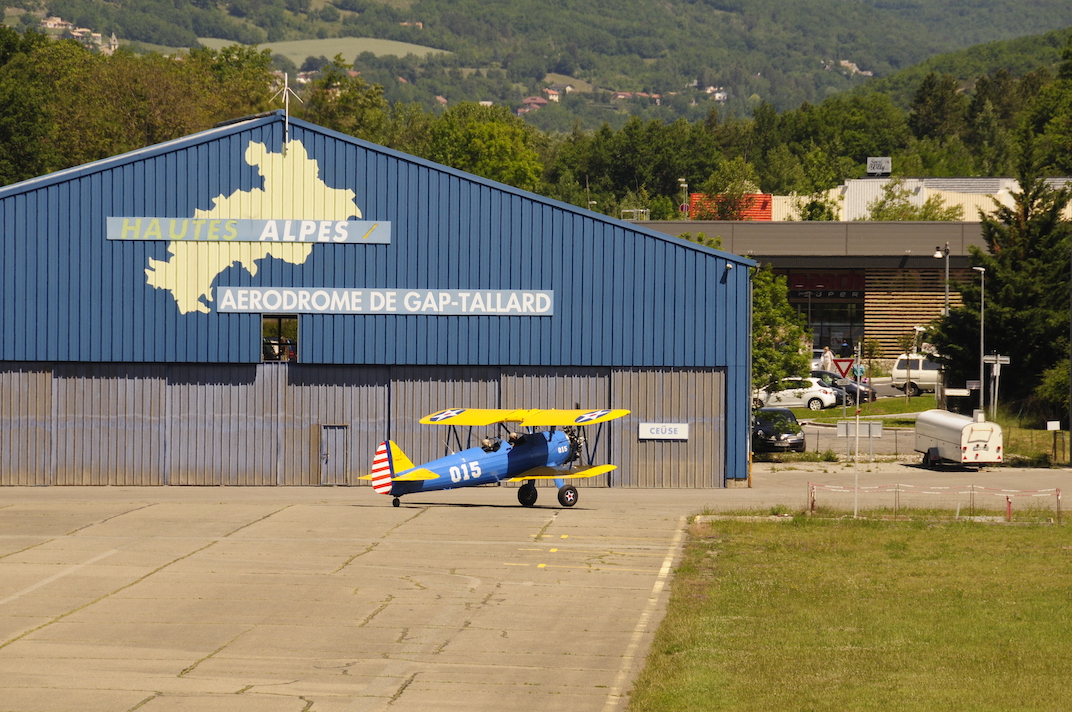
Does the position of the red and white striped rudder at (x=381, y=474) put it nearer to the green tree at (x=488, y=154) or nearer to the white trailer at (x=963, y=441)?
the white trailer at (x=963, y=441)

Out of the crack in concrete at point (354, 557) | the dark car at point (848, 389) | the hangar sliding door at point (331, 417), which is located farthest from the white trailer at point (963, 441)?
the crack in concrete at point (354, 557)

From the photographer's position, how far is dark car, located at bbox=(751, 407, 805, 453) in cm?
4419

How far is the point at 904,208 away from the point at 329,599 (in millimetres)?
95883

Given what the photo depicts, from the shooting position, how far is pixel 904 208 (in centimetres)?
10812

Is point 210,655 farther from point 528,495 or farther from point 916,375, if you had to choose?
point 916,375

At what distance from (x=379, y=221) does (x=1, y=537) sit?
14.6 m

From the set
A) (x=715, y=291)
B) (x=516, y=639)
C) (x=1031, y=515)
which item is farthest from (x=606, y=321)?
(x=516, y=639)

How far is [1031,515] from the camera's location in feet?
99.6

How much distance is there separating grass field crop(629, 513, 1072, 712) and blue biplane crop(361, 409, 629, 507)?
4.63 m

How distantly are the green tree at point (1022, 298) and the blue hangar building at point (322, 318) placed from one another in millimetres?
19612

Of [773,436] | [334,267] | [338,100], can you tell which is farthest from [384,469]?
[338,100]

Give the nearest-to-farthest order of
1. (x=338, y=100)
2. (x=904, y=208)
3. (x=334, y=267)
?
(x=334, y=267)
(x=904, y=208)
(x=338, y=100)

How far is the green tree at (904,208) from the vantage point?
105m

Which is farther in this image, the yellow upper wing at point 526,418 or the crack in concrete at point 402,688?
the yellow upper wing at point 526,418
